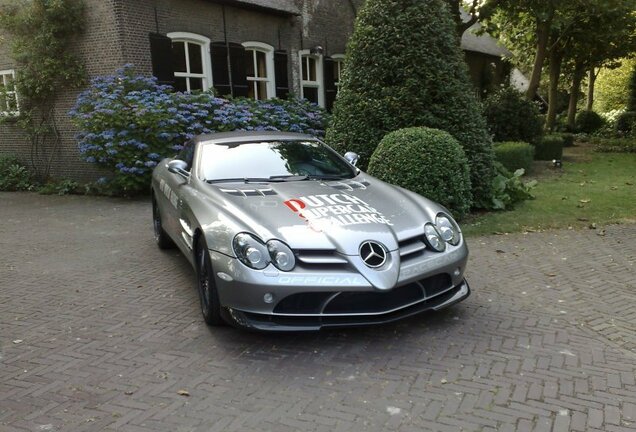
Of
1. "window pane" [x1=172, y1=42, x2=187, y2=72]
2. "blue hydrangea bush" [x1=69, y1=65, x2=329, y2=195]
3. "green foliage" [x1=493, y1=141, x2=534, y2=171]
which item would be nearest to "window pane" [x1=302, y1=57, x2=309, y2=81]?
"window pane" [x1=172, y1=42, x2=187, y2=72]

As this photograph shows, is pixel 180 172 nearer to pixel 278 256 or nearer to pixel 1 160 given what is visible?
pixel 278 256

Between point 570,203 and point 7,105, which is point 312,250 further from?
point 7,105

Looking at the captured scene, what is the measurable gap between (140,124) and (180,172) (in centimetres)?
560

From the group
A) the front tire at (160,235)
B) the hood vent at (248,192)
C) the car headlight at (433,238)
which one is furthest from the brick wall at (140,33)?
the car headlight at (433,238)

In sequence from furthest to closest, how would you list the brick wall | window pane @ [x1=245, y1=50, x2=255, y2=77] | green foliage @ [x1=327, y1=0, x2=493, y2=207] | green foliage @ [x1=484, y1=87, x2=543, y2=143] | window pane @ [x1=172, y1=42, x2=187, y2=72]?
window pane @ [x1=245, y1=50, x2=255, y2=77], green foliage @ [x1=484, y1=87, x2=543, y2=143], window pane @ [x1=172, y1=42, x2=187, y2=72], the brick wall, green foliage @ [x1=327, y1=0, x2=493, y2=207]

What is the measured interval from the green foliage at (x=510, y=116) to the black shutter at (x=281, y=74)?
5.87m

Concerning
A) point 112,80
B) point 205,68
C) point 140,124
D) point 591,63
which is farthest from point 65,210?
point 591,63

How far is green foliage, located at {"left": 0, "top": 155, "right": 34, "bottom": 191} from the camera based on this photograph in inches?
513

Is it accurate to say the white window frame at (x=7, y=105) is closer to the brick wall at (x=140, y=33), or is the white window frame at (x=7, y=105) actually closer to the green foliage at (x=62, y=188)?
the brick wall at (x=140, y=33)

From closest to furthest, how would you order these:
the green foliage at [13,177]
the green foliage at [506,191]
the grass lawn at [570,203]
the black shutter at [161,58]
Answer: the grass lawn at [570,203], the green foliage at [506,191], the black shutter at [161,58], the green foliage at [13,177]

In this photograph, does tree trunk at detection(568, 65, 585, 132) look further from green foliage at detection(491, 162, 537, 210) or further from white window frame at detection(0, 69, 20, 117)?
white window frame at detection(0, 69, 20, 117)

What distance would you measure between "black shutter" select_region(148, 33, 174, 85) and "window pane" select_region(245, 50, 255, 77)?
295 centimetres

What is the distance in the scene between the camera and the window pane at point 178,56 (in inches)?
508

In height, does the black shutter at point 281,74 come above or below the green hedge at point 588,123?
above
